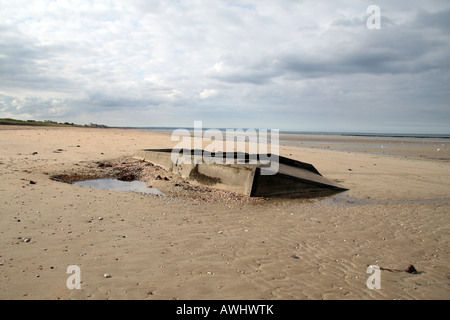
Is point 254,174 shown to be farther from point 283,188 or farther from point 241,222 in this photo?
point 241,222

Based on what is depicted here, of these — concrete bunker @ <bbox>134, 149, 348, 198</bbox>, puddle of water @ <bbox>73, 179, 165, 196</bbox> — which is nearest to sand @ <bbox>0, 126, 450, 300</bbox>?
concrete bunker @ <bbox>134, 149, 348, 198</bbox>

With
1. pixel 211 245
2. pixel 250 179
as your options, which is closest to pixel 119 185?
pixel 250 179

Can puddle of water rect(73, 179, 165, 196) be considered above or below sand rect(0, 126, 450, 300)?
above

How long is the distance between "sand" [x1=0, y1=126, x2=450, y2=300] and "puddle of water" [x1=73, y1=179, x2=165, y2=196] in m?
0.63

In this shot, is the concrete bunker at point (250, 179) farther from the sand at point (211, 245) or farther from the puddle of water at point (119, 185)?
the puddle of water at point (119, 185)

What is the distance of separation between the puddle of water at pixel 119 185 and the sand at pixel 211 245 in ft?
2.06

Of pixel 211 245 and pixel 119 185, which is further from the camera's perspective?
pixel 119 185

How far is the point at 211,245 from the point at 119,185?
442 cm

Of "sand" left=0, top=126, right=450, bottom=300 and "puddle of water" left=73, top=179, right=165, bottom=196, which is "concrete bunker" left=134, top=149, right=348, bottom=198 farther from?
"puddle of water" left=73, top=179, right=165, bottom=196

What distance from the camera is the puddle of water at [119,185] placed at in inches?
272

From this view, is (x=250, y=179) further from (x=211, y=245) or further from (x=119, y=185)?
(x=119, y=185)

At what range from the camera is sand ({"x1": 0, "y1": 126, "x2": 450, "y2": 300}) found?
282 centimetres

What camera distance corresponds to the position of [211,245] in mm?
3760

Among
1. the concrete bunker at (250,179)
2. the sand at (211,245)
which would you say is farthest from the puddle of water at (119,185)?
the concrete bunker at (250,179)
